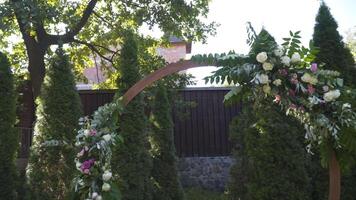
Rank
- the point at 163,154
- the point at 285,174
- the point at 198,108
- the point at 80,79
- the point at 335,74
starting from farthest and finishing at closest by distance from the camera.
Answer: the point at 80,79 → the point at 198,108 → the point at 163,154 → the point at 285,174 → the point at 335,74

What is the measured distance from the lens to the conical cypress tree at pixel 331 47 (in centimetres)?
738

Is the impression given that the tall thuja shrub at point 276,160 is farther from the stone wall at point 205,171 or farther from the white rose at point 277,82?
the stone wall at point 205,171

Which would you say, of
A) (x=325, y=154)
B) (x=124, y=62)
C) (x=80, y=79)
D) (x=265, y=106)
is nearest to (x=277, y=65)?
(x=325, y=154)

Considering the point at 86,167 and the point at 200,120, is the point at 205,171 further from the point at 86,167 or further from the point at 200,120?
the point at 86,167

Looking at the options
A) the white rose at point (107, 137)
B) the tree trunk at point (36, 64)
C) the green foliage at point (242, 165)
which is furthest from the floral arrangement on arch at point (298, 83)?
the tree trunk at point (36, 64)

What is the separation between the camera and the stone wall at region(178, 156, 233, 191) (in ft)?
38.1

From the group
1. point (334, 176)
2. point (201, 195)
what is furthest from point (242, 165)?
point (334, 176)

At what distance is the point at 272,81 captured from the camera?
12.7ft

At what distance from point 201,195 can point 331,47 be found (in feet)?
16.3

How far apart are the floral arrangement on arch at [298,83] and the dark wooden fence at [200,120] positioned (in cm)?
815

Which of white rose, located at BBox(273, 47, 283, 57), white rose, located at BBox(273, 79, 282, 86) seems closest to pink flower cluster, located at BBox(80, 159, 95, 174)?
white rose, located at BBox(273, 79, 282, 86)

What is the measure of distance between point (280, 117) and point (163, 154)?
2988 millimetres

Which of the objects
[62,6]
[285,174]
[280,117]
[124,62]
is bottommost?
[285,174]

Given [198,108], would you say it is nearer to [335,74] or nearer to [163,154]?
[163,154]
